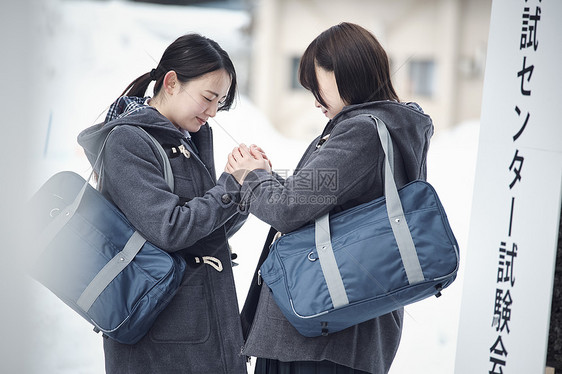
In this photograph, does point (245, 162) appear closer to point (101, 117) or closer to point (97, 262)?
point (97, 262)

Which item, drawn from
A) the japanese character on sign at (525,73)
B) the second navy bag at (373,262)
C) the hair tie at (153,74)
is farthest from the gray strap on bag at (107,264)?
the japanese character on sign at (525,73)

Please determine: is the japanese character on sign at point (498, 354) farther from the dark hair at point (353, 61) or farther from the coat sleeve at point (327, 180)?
the dark hair at point (353, 61)

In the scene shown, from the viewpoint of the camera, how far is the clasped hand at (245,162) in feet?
4.54

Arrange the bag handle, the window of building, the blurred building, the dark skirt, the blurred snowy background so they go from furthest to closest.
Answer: the window of building
the blurred building
the blurred snowy background
the dark skirt
the bag handle

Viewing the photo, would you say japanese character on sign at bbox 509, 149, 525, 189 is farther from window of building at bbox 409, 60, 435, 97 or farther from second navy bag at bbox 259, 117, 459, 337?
window of building at bbox 409, 60, 435, 97

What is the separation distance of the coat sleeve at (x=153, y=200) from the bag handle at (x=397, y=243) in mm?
270

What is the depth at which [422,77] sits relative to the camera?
489 cm

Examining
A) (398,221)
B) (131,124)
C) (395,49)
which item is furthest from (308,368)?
(395,49)

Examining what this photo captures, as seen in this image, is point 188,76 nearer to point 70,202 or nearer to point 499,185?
point 70,202

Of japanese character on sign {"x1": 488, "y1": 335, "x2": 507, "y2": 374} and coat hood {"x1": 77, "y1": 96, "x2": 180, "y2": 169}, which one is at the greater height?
coat hood {"x1": 77, "y1": 96, "x2": 180, "y2": 169}

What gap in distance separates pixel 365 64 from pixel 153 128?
1.82 ft

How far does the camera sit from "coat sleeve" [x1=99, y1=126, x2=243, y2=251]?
132cm

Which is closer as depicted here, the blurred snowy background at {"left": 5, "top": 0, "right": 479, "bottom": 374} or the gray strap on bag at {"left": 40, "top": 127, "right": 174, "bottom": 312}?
the gray strap on bag at {"left": 40, "top": 127, "right": 174, "bottom": 312}

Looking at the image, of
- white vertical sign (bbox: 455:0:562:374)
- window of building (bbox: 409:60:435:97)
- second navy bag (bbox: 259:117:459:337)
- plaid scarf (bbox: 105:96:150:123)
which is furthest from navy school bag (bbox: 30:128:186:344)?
window of building (bbox: 409:60:435:97)
